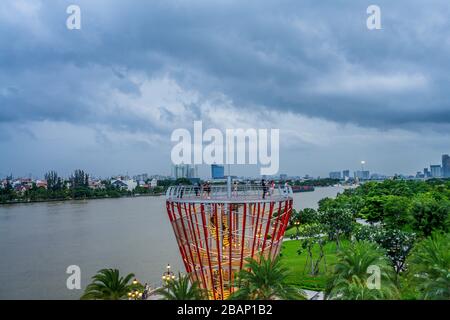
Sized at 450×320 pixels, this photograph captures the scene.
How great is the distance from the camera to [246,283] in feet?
34.2

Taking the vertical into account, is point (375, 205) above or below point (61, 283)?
above

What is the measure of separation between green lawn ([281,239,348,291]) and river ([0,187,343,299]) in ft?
29.3

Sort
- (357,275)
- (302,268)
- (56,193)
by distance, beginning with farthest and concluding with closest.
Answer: (56,193) → (302,268) → (357,275)

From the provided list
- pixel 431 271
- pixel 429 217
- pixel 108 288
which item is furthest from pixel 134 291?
pixel 429 217

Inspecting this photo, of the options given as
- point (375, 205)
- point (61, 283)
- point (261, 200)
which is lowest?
point (61, 283)

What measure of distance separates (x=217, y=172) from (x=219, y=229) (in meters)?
2.38

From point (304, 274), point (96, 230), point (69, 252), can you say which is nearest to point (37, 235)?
point (96, 230)

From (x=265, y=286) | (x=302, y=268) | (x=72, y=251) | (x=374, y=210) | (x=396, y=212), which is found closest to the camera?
(x=265, y=286)

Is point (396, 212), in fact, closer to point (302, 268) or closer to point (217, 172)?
point (302, 268)

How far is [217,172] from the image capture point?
1471 cm

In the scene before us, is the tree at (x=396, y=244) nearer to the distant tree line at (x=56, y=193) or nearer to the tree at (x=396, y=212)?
the tree at (x=396, y=212)
